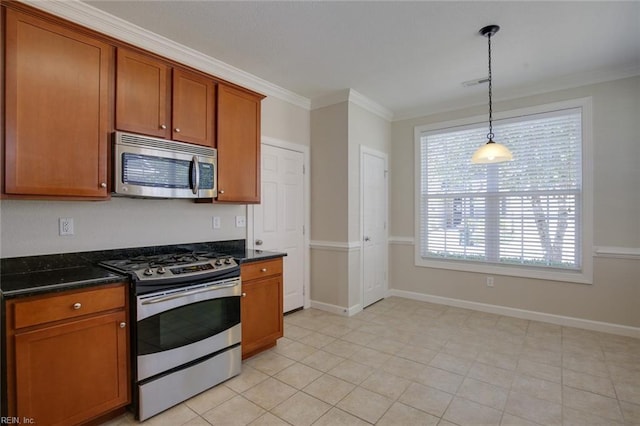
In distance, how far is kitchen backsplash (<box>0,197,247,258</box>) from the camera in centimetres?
207

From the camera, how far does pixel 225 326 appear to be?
2463 mm

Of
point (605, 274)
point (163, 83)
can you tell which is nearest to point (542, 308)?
point (605, 274)

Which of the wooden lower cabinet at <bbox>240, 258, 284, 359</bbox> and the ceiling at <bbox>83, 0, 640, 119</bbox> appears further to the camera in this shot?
the wooden lower cabinet at <bbox>240, 258, 284, 359</bbox>

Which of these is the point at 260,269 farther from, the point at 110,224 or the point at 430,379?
the point at 430,379

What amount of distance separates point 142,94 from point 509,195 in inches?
159

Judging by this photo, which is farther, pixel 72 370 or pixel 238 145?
pixel 238 145

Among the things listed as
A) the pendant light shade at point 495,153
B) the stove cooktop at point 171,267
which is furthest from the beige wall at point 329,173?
the stove cooktop at point 171,267

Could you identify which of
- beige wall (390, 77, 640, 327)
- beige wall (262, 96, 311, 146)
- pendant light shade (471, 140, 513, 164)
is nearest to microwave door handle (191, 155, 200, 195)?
beige wall (262, 96, 311, 146)

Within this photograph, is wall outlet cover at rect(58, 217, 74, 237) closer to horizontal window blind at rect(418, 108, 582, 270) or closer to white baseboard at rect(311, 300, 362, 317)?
white baseboard at rect(311, 300, 362, 317)

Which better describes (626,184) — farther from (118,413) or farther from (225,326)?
(118,413)

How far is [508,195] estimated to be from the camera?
3.95m

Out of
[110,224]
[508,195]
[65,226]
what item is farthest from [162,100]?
[508,195]

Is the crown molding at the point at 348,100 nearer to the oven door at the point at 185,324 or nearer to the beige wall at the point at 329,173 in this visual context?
the beige wall at the point at 329,173

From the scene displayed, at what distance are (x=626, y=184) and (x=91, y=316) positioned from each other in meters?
4.80
